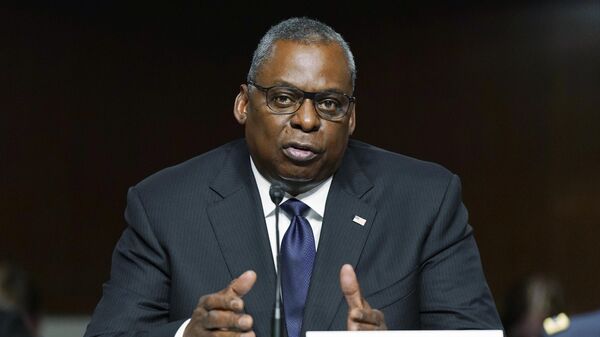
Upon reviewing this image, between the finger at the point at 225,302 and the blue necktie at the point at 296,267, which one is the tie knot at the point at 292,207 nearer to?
the blue necktie at the point at 296,267

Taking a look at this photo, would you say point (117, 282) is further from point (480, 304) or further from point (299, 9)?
point (299, 9)

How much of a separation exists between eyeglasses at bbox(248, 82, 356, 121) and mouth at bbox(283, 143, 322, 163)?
3.3 inches

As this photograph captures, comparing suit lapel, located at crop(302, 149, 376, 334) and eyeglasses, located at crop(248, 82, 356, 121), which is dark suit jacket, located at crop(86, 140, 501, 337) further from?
eyeglasses, located at crop(248, 82, 356, 121)

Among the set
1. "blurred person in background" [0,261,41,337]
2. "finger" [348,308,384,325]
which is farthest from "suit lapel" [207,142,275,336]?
"blurred person in background" [0,261,41,337]

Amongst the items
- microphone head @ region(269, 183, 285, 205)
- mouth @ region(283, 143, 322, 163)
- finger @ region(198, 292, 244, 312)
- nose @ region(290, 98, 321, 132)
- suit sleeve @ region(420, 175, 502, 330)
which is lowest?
suit sleeve @ region(420, 175, 502, 330)

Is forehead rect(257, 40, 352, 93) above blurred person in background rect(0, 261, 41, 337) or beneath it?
above

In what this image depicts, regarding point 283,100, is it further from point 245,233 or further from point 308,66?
point 245,233

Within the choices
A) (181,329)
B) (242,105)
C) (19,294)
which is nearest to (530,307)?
(19,294)

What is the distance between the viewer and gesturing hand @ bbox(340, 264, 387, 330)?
89.5 inches

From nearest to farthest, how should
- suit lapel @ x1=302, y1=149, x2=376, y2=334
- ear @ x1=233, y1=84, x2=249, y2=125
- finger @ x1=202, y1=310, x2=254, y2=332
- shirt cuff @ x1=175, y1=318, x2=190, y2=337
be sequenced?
finger @ x1=202, y1=310, x2=254, y2=332 → shirt cuff @ x1=175, y1=318, x2=190, y2=337 → suit lapel @ x1=302, y1=149, x2=376, y2=334 → ear @ x1=233, y1=84, x2=249, y2=125

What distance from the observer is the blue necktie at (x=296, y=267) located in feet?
8.77

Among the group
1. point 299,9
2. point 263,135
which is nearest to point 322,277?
point 263,135

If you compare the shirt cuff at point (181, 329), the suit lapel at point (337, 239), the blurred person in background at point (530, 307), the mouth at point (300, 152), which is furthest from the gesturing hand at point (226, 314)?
the blurred person in background at point (530, 307)

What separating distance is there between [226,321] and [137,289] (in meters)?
0.51
